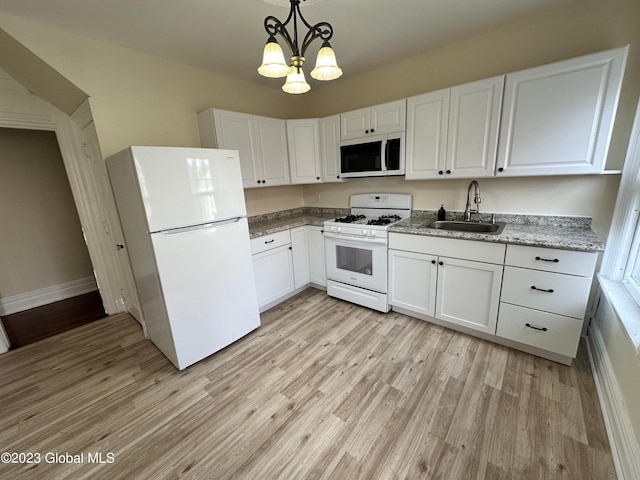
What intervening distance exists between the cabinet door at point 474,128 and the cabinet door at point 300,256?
5.67 feet

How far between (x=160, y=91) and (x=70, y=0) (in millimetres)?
816

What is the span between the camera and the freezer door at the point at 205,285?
1.84m

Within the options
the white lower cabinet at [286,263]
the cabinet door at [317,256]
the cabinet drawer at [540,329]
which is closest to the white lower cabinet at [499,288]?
the cabinet drawer at [540,329]

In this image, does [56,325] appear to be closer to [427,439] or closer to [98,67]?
[98,67]

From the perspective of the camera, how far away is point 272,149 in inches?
117

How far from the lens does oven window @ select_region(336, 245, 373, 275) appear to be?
8.76 feet

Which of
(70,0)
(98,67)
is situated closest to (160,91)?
(98,67)

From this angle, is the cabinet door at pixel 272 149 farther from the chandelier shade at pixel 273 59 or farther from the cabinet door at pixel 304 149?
the chandelier shade at pixel 273 59

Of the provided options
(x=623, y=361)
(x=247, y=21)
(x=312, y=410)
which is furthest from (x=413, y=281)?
(x=247, y=21)

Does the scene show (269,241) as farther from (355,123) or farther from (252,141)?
(355,123)

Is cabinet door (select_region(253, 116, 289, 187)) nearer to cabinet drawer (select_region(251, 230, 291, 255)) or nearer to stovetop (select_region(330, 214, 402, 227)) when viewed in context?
cabinet drawer (select_region(251, 230, 291, 255))

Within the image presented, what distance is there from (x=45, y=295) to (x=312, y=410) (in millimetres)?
4049

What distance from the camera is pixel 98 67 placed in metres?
2.03

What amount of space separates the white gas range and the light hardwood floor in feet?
1.52
